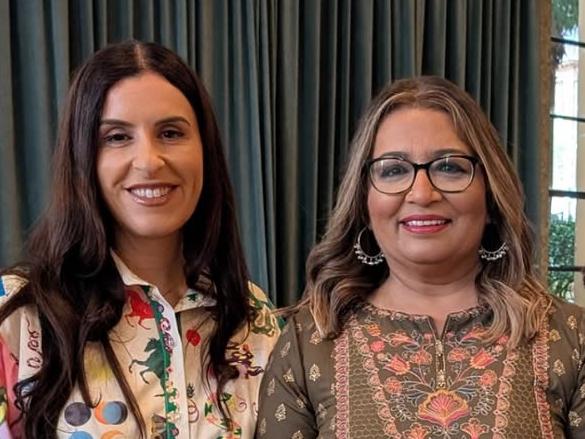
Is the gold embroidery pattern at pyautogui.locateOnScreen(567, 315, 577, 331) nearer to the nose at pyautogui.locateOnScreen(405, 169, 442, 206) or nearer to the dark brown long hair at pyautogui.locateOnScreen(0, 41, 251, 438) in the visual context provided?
the nose at pyautogui.locateOnScreen(405, 169, 442, 206)

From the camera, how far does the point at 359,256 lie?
1.63 meters

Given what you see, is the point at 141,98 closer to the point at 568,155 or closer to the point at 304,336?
the point at 304,336

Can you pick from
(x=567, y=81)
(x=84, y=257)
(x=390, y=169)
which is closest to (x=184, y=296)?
(x=84, y=257)

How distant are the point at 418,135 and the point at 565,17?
8.75 ft

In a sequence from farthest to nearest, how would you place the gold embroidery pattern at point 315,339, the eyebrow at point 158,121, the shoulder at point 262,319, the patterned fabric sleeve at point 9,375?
the shoulder at point 262,319, the gold embroidery pattern at point 315,339, the eyebrow at point 158,121, the patterned fabric sleeve at point 9,375

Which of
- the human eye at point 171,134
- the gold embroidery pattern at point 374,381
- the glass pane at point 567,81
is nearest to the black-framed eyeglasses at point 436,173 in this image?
the gold embroidery pattern at point 374,381

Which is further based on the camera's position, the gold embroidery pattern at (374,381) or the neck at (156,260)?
the neck at (156,260)

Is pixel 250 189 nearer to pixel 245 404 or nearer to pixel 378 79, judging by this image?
pixel 378 79

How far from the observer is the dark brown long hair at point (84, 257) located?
1.38 m

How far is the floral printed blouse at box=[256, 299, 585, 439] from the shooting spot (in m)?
1.40

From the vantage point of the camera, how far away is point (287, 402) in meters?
1.52

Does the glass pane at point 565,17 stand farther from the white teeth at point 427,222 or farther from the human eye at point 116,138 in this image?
the human eye at point 116,138

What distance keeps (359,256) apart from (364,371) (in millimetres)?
248

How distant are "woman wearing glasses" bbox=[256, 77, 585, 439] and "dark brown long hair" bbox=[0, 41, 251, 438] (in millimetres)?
200
